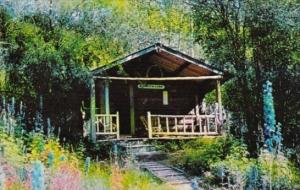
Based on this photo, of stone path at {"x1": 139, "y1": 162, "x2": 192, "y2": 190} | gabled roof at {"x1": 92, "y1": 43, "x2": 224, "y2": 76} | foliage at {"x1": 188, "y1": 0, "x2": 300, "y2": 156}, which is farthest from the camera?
gabled roof at {"x1": 92, "y1": 43, "x2": 224, "y2": 76}

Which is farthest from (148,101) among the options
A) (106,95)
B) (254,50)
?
(254,50)

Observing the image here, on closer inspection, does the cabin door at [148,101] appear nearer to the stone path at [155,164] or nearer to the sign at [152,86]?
the sign at [152,86]

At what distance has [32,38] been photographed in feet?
52.2

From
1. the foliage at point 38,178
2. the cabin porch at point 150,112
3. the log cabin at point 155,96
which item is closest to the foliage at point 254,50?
the log cabin at point 155,96

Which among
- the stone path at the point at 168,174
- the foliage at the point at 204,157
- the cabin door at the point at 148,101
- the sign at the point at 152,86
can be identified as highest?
the sign at the point at 152,86

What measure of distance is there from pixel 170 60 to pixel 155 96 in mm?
1580

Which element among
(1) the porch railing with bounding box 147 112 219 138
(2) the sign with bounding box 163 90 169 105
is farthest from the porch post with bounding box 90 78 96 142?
(2) the sign with bounding box 163 90 169 105

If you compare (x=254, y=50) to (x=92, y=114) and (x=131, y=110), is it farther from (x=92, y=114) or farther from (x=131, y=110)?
(x=92, y=114)

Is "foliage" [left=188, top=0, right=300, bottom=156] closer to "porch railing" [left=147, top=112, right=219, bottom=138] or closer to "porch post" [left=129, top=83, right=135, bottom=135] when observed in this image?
"porch railing" [left=147, top=112, right=219, bottom=138]

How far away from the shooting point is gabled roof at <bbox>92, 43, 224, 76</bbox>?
57.7 feet

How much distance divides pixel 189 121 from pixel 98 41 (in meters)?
5.00

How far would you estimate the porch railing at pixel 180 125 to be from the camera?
17.9 meters

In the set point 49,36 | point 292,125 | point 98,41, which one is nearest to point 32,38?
point 49,36

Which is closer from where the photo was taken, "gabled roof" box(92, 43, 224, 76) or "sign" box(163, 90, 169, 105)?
"gabled roof" box(92, 43, 224, 76)
